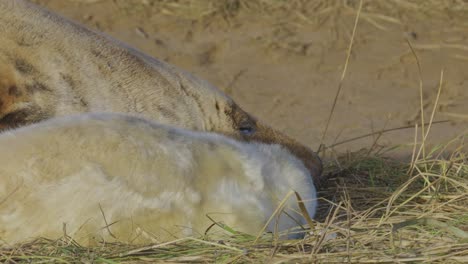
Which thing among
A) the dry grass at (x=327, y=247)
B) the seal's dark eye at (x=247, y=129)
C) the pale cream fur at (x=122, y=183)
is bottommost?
the seal's dark eye at (x=247, y=129)

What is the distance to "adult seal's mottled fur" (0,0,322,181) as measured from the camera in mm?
3883

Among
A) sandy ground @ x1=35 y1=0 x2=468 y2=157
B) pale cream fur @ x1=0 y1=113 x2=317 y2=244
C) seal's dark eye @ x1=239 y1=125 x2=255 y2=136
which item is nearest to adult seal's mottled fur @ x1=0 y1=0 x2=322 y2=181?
seal's dark eye @ x1=239 y1=125 x2=255 y2=136

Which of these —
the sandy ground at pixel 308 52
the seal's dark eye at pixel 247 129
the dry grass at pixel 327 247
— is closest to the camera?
the dry grass at pixel 327 247

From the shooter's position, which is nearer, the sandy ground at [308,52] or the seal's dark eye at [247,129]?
the seal's dark eye at [247,129]

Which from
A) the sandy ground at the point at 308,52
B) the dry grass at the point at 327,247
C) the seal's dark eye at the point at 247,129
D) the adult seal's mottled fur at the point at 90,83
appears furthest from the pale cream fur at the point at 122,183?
the sandy ground at the point at 308,52

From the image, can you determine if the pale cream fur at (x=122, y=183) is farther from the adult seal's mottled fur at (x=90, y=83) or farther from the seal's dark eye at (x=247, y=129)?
the seal's dark eye at (x=247, y=129)

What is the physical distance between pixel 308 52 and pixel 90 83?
5129 millimetres

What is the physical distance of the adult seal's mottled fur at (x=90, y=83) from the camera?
388cm

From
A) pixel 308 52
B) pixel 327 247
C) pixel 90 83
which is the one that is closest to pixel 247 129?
pixel 90 83

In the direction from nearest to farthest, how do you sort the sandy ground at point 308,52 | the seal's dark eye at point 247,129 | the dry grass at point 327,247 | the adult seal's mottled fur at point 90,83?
the dry grass at point 327,247 → the adult seal's mottled fur at point 90,83 → the seal's dark eye at point 247,129 → the sandy ground at point 308,52

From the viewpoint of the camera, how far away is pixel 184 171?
3107mm

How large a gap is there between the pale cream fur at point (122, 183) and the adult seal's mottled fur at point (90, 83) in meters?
0.69

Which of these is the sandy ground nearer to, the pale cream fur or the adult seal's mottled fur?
the adult seal's mottled fur

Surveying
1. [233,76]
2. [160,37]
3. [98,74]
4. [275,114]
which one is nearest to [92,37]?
[98,74]
